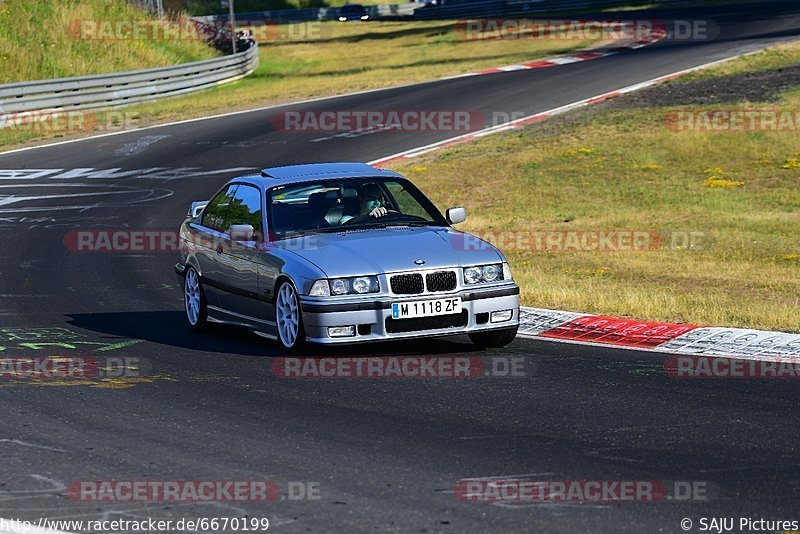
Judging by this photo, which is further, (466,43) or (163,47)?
(466,43)

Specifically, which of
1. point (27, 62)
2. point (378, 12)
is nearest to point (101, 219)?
point (27, 62)

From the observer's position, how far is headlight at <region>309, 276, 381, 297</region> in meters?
9.85

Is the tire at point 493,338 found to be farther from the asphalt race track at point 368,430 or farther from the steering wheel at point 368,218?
the steering wheel at point 368,218

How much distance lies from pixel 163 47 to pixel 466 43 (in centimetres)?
1447

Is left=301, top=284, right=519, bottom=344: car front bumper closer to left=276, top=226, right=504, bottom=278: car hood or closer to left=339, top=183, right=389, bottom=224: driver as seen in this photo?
left=276, top=226, right=504, bottom=278: car hood

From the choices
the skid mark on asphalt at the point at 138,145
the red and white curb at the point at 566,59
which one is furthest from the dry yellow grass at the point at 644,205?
the red and white curb at the point at 566,59

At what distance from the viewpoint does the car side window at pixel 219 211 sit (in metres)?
11.9

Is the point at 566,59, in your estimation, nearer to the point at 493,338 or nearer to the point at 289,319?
the point at 493,338

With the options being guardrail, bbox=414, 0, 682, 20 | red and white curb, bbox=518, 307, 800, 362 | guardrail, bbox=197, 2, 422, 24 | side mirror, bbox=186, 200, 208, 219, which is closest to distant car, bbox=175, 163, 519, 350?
side mirror, bbox=186, 200, 208, 219

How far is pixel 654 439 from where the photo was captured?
7.22m

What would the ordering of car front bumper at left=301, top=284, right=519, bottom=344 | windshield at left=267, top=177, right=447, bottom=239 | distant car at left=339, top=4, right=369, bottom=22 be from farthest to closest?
distant car at left=339, top=4, right=369, bottom=22, windshield at left=267, top=177, right=447, bottom=239, car front bumper at left=301, top=284, right=519, bottom=344

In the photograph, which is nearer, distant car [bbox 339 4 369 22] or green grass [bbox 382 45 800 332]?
green grass [bbox 382 45 800 332]

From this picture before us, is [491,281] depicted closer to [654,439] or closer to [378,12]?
[654,439]

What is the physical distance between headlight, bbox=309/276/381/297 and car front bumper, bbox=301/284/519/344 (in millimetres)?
82
